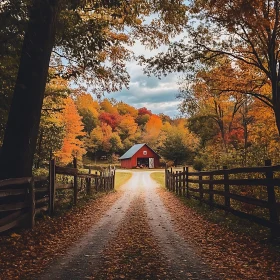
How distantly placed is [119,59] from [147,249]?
32.6ft

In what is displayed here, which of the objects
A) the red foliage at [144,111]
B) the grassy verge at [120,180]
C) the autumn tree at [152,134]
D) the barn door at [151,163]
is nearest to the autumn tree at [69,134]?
the grassy verge at [120,180]

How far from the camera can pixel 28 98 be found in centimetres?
797

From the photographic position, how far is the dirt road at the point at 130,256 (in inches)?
180

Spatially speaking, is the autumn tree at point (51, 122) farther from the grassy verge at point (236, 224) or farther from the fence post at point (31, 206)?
the grassy verge at point (236, 224)

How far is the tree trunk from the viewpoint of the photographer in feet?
25.7

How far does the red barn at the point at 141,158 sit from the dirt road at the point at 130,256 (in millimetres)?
63273

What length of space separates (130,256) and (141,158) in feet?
223

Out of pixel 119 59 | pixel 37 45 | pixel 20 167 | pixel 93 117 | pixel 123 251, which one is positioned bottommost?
pixel 123 251

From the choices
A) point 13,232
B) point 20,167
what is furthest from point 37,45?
point 13,232

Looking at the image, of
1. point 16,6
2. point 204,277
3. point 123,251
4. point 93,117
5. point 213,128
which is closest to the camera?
point 204,277

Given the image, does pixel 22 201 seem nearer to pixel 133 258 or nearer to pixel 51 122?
pixel 133 258

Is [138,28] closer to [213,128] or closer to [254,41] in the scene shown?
[254,41]

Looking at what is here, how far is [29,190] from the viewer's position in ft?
25.8

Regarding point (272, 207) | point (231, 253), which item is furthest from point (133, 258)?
point (272, 207)
